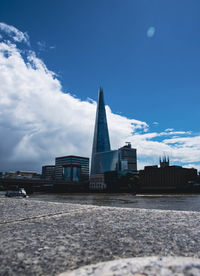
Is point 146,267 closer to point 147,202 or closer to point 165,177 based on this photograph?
point 147,202

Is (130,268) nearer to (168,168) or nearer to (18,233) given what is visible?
(18,233)

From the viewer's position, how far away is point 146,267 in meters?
4.98

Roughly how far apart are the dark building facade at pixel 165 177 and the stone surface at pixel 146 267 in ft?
488

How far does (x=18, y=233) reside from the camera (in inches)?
332

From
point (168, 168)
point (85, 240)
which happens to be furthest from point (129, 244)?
point (168, 168)

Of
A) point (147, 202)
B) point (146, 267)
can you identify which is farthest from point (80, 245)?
point (147, 202)

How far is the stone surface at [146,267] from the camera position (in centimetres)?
464

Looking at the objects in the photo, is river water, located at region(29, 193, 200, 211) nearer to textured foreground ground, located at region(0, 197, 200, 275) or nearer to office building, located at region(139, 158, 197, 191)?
textured foreground ground, located at region(0, 197, 200, 275)

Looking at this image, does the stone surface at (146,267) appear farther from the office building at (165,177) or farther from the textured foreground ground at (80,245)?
the office building at (165,177)

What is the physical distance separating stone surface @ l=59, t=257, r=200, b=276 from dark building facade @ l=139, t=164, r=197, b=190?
149 meters

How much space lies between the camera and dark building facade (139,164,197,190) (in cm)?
15088

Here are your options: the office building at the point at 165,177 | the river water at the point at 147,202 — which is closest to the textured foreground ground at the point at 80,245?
the river water at the point at 147,202

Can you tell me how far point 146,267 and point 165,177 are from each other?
530ft

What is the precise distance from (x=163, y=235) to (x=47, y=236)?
14.4ft
